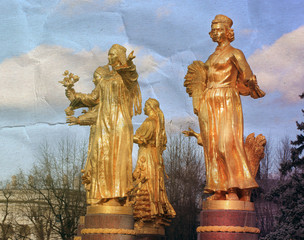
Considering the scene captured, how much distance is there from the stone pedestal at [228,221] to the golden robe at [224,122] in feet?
1.29

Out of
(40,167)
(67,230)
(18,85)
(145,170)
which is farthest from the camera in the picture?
(40,167)

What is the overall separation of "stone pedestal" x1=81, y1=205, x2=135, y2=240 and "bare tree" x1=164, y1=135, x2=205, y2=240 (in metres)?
16.7

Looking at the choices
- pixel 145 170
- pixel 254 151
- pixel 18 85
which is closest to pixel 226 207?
pixel 254 151

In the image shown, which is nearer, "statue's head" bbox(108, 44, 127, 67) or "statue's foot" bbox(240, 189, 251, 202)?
"statue's foot" bbox(240, 189, 251, 202)

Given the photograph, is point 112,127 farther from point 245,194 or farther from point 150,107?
point 150,107

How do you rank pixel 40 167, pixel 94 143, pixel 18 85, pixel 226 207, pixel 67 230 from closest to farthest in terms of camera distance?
pixel 226 207 < pixel 94 143 < pixel 18 85 < pixel 67 230 < pixel 40 167

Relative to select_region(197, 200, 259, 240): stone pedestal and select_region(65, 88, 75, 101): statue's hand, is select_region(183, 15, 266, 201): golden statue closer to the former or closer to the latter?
select_region(197, 200, 259, 240): stone pedestal

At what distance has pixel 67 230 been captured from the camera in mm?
27422

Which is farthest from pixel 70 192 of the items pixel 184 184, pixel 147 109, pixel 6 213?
pixel 147 109

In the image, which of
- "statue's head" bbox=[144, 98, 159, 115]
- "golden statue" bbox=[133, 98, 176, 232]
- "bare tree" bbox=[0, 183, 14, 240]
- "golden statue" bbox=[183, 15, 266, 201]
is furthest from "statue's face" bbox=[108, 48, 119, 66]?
"bare tree" bbox=[0, 183, 14, 240]

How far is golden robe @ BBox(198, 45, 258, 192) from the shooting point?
11.5 metres

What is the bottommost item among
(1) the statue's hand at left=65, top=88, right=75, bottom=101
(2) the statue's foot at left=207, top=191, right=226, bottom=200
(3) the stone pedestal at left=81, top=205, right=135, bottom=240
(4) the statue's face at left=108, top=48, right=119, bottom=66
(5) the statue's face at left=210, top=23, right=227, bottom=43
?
(3) the stone pedestal at left=81, top=205, right=135, bottom=240

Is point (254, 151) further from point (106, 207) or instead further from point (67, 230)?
point (67, 230)

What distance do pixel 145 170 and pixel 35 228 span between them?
44.2 feet
